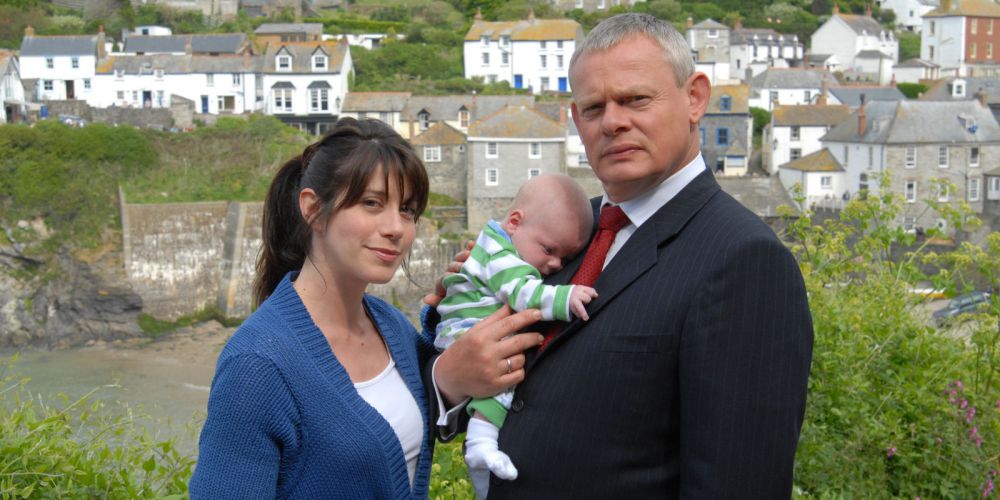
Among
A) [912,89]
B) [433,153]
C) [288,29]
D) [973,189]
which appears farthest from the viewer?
[288,29]

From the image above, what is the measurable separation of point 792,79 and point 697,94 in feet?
126

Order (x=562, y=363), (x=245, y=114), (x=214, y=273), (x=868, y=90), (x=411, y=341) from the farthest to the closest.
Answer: (x=868, y=90), (x=245, y=114), (x=214, y=273), (x=411, y=341), (x=562, y=363)

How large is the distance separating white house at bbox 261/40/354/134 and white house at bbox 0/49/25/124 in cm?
764

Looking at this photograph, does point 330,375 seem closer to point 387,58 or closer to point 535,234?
point 535,234

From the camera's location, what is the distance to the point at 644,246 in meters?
2.07

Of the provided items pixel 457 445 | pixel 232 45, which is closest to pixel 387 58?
pixel 232 45

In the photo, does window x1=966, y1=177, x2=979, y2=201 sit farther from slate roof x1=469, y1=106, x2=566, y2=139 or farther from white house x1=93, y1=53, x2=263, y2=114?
white house x1=93, y1=53, x2=263, y2=114

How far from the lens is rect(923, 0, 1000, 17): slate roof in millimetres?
47562

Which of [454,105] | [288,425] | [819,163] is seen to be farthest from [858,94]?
[288,425]

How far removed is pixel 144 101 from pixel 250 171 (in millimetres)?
9557

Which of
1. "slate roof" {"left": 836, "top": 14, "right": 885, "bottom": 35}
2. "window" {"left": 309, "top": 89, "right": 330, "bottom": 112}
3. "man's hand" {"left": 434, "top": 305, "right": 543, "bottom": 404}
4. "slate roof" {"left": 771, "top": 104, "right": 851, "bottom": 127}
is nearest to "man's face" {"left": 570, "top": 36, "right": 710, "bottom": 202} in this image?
"man's hand" {"left": 434, "top": 305, "right": 543, "bottom": 404}

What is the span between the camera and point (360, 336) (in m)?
2.29

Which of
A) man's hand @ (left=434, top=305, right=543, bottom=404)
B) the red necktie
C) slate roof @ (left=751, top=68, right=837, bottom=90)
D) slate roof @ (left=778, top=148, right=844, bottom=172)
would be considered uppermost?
slate roof @ (left=751, top=68, right=837, bottom=90)

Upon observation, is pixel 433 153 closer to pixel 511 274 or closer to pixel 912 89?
pixel 912 89
